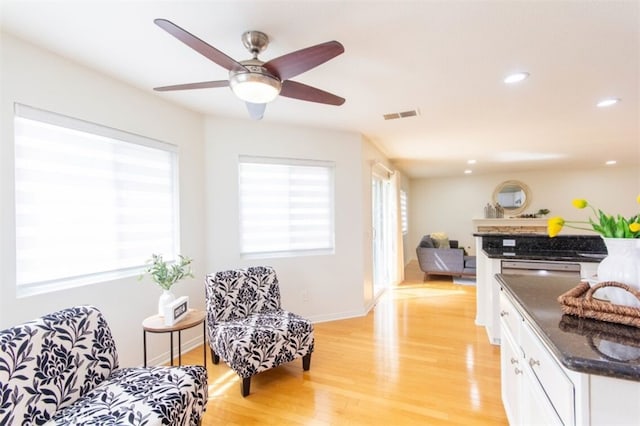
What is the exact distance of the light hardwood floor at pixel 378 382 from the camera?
1.92 meters

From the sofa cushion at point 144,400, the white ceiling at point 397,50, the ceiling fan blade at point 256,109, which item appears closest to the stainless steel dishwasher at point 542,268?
the white ceiling at point 397,50

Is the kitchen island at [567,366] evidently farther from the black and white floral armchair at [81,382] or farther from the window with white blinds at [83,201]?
the window with white blinds at [83,201]

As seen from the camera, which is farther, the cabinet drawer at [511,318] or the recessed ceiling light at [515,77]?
the recessed ceiling light at [515,77]

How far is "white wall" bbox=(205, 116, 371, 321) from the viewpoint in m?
3.23

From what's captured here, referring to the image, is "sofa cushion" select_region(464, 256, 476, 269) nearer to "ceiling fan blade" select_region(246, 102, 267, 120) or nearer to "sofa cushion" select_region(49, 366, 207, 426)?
"ceiling fan blade" select_region(246, 102, 267, 120)

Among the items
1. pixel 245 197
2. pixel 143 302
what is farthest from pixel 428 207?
pixel 143 302

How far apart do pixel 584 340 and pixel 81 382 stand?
2137 millimetres

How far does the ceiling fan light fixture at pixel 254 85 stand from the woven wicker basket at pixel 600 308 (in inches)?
64.4

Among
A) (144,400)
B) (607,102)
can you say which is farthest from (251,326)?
(607,102)

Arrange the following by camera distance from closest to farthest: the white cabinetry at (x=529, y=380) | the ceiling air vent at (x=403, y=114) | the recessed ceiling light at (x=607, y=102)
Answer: the white cabinetry at (x=529, y=380)
the recessed ceiling light at (x=607, y=102)
the ceiling air vent at (x=403, y=114)

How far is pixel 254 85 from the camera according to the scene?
60.1 inches

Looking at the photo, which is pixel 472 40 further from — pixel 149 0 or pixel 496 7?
pixel 149 0

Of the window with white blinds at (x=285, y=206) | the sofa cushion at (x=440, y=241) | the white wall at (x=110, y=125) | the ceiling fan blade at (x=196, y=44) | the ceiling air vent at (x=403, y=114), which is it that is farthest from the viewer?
the sofa cushion at (x=440, y=241)

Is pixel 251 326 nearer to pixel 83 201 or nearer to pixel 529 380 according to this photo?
pixel 83 201
